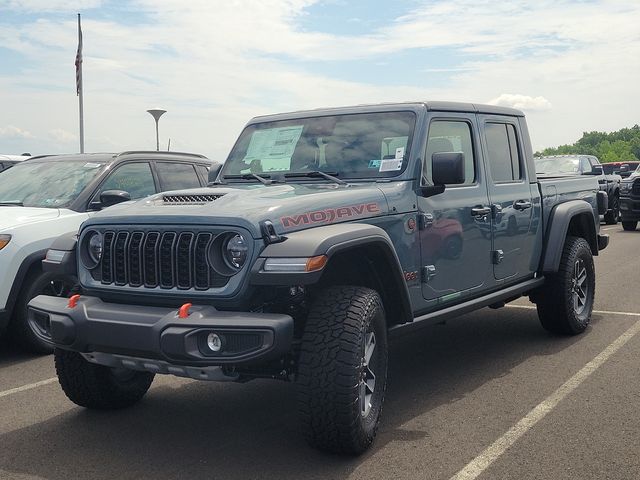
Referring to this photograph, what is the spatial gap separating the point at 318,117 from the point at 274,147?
39 centimetres

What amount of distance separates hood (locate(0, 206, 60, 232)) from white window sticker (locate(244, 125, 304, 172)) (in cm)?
211

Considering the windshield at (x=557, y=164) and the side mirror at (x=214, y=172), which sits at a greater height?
the side mirror at (x=214, y=172)

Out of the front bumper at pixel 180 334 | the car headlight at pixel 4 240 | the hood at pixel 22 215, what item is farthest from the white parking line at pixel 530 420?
the hood at pixel 22 215

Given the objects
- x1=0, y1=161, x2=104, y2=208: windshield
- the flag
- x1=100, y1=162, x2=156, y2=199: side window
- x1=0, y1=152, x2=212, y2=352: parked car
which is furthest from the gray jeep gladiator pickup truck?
the flag

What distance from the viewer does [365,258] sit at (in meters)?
4.39

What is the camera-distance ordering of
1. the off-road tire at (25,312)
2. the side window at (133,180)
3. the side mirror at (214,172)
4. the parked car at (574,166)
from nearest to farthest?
the side mirror at (214,172) < the off-road tire at (25,312) < the side window at (133,180) < the parked car at (574,166)

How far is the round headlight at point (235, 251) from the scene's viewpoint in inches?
152

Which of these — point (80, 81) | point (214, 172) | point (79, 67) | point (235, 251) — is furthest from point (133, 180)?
point (79, 67)

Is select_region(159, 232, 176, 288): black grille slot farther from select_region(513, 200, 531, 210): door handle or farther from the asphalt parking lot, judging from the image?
select_region(513, 200, 531, 210): door handle

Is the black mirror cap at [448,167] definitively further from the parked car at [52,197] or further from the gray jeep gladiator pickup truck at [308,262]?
the parked car at [52,197]

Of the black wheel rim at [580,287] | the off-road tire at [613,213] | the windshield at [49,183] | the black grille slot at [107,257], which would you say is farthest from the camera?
the off-road tire at [613,213]

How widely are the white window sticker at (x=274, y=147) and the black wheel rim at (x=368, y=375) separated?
1598 millimetres

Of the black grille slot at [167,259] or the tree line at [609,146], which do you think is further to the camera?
the tree line at [609,146]

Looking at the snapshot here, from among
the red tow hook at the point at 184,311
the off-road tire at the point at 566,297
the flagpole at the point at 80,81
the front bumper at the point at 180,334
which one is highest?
the flagpole at the point at 80,81
